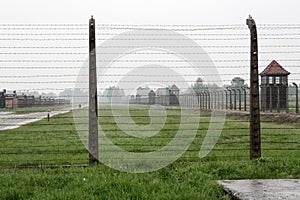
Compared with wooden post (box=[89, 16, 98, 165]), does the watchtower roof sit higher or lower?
higher

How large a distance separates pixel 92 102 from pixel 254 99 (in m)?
2.89

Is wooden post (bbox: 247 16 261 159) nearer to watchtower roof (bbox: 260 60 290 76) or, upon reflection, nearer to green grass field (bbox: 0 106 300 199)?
green grass field (bbox: 0 106 300 199)

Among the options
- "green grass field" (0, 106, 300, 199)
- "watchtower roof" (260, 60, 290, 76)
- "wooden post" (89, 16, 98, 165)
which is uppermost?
"watchtower roof" (260, 60, 290, 76)

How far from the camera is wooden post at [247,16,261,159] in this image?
299 inches

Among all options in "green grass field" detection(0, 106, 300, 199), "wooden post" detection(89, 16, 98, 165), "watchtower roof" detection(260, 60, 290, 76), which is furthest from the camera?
"watchtower roof" detection(260, 60, 290, 76)

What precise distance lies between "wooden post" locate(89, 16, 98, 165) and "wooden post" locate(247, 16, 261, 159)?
9.10 feet

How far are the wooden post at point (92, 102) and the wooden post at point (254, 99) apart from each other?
277cm

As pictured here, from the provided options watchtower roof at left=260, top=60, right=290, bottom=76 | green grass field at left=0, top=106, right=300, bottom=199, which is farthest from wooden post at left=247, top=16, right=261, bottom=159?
watchtower roof at left=260, top=60, right=290, bottom=76

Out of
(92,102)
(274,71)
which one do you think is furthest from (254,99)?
(274,71)

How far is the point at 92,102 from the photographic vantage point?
7477 mm

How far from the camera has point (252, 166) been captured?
685cm

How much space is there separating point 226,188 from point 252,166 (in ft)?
5.67

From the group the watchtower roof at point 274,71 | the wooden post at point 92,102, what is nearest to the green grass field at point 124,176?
the wooden post at point 92,102

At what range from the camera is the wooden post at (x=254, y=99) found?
299 inches
